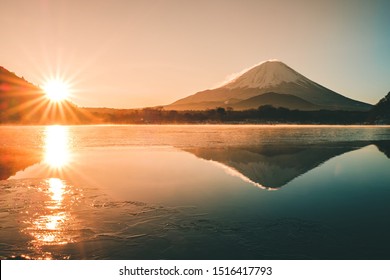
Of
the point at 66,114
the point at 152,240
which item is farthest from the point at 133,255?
the point at 66,114

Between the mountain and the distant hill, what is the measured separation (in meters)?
129

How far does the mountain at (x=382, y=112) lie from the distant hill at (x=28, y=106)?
129 m

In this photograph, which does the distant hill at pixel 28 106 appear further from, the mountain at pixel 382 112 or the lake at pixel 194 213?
the lake at pixel 194 213

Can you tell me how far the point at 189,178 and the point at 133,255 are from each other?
8991mm

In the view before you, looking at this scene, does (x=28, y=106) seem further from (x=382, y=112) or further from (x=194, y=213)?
(x=194, y=213)

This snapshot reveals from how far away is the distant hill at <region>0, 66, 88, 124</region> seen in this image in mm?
143375

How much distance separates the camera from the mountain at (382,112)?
14375cm

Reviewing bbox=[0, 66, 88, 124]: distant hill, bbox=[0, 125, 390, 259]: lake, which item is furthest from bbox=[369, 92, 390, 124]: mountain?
bbox=[0, 125, 390, 259]: lake

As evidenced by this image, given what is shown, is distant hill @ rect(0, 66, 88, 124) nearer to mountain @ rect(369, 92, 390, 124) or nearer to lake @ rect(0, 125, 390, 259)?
mountain @ rect(369, 92, 390, 124)

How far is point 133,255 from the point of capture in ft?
23.1

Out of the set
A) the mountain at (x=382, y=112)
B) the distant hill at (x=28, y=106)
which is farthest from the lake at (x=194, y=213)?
the mountain at (x=382, y=112)

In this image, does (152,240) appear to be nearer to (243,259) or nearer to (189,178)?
(243,259)

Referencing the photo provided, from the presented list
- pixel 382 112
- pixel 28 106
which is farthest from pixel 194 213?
pixel 28 106

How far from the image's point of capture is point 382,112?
482ft
